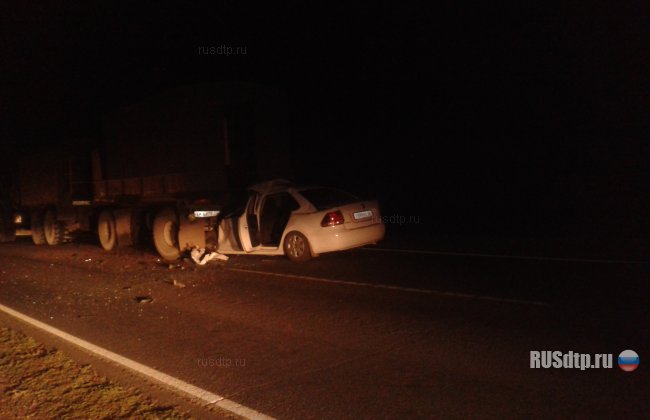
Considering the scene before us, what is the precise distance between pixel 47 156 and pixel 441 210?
1276 cm

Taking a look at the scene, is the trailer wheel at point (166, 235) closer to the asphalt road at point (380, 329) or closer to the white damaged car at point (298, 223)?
the white damaged car at point (298, 223)

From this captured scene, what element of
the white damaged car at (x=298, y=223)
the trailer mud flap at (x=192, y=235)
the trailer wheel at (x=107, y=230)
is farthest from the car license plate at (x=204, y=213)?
the trailer wheel at (x=107, y=230)

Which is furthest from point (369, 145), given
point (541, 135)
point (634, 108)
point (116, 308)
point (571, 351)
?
point (571, 351)

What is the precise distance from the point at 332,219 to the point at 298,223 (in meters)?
0.72

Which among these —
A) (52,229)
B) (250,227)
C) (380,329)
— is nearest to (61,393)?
(380,329)

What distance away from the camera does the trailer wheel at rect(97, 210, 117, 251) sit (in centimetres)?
1502

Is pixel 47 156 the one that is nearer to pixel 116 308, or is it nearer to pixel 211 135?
pixel 211 135

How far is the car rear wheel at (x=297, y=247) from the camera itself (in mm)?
10438

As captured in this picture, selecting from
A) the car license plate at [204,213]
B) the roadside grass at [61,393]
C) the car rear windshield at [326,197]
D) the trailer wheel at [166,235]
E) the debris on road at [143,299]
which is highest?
the car rear windshield at [326,197]

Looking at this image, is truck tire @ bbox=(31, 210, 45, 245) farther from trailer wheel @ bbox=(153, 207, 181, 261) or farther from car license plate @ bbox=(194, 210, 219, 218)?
car license plate @ bbox=(194, 210, 219, 218)

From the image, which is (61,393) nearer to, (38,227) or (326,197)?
(326,197)

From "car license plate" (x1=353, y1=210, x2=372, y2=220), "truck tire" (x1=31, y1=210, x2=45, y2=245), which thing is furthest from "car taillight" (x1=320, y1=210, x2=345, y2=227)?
"truck tire" (x1=31, y1=210, x2=45, y2=245)

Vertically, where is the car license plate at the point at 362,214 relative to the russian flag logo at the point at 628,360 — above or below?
above

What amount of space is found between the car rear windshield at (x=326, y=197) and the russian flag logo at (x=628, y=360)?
6.28 m
